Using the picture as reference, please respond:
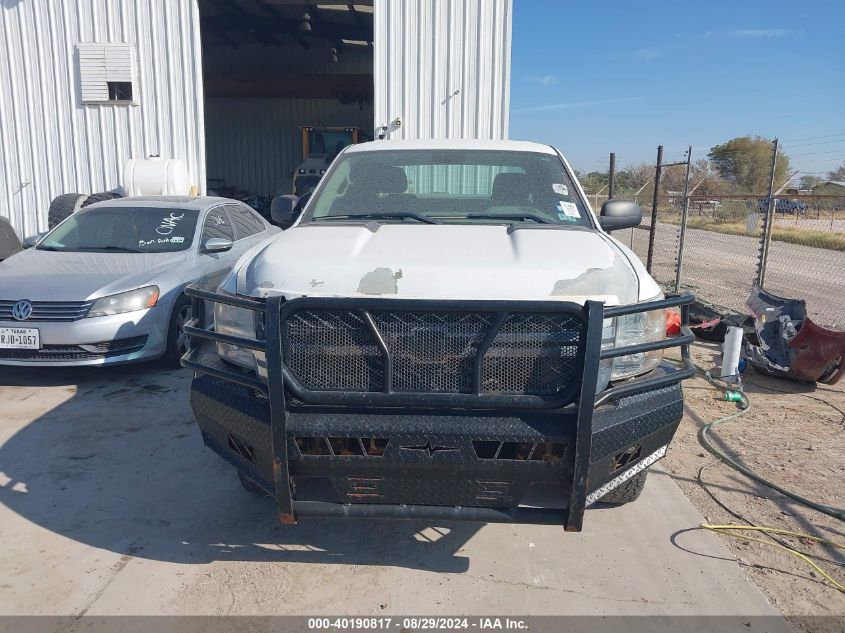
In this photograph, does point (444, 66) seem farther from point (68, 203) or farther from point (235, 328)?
point (235, 328)

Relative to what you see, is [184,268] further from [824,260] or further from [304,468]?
[824,260]

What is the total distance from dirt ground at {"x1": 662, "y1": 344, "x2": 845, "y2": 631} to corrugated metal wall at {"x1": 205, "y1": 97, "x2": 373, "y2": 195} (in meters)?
19.2

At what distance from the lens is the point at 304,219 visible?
3.74m

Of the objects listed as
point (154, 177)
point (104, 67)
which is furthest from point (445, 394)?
point (104, 67)

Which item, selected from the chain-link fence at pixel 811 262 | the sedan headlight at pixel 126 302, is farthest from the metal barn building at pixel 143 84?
the sedan headlight at pixel 126 302

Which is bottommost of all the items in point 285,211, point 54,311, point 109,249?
point 54,311

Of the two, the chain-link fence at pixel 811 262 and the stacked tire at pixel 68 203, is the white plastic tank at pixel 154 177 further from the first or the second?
the chain-link fence at pixel 811 262

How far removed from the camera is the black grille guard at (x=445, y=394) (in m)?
2.31

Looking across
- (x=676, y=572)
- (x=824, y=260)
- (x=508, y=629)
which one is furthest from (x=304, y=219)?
(x=824, y=260)

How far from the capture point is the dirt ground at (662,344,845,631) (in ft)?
9.47

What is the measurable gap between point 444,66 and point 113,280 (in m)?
7.17

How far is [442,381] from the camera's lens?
2.39m

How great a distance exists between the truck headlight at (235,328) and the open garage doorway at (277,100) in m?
17.1

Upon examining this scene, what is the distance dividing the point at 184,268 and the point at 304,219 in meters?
2.70
